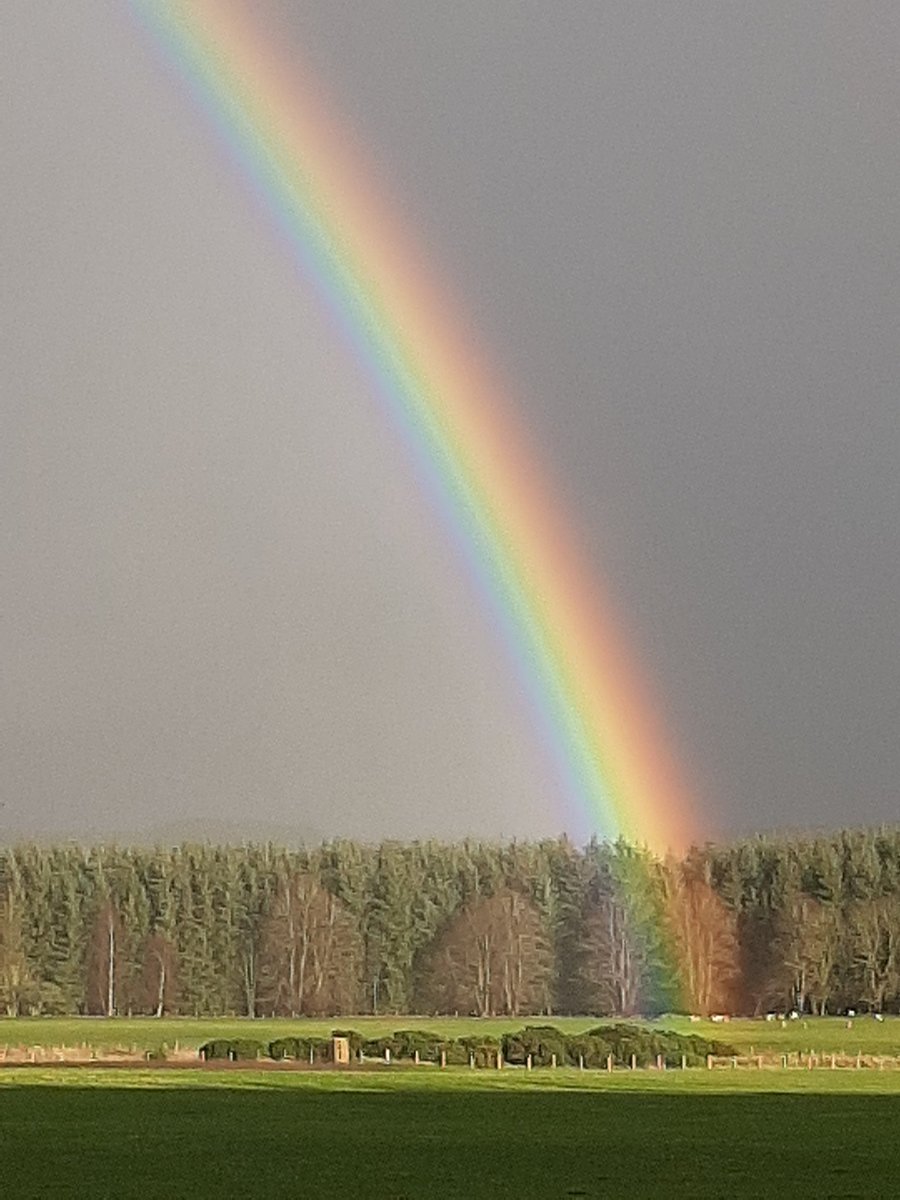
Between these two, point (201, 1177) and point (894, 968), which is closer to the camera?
point (201, 1177)

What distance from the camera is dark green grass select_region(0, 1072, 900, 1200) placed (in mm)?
39344

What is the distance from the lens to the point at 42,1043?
4626 inches

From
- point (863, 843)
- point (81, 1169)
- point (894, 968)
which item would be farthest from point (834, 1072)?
point (863, 843)

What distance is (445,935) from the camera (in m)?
177

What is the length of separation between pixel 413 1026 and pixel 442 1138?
301 ft

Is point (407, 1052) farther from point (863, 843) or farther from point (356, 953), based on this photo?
point (863, 843)

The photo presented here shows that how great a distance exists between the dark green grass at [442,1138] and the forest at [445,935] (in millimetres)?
90815

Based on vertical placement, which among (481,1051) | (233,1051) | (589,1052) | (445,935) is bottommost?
(589,1052)

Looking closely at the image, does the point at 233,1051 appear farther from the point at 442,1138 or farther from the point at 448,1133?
the point at 442,1138

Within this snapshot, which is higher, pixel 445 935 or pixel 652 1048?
pixel 445 935

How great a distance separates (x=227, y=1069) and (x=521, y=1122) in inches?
1264

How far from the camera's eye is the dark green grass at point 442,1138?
39.3 metres

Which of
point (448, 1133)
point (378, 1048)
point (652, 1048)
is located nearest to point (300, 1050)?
point (378, 1048)

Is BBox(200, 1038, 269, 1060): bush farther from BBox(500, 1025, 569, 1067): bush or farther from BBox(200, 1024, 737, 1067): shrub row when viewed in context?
BBox(500, 1025, 569, 1067): bush
